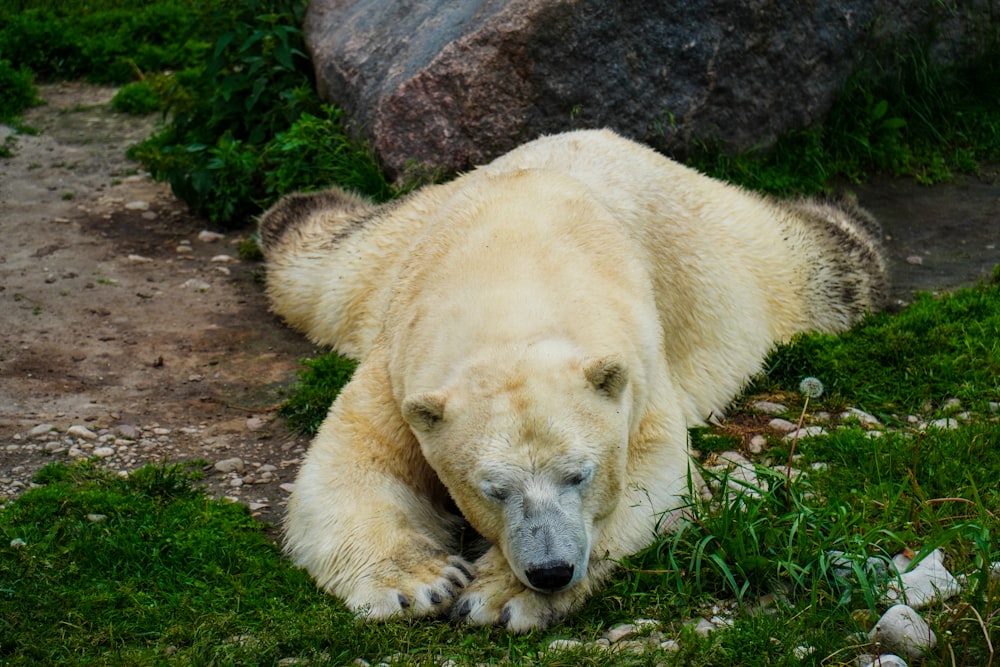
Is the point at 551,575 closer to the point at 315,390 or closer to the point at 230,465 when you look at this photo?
the point at 230,465

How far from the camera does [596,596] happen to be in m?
4.50

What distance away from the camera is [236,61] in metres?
9.09

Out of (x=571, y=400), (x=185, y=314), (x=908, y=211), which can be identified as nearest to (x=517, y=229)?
(x=571, y=400)

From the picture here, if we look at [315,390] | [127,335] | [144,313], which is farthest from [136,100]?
[315,390]

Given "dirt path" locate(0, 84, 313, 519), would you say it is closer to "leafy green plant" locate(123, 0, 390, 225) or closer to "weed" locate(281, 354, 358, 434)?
"weed" locate(281, 354, 358, 434)

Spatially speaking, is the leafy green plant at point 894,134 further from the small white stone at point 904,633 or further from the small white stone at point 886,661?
the small white stone at point 886,661

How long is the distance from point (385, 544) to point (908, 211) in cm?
525

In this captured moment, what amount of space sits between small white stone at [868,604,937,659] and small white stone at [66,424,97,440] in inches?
144

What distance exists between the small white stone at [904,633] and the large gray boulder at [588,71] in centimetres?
481

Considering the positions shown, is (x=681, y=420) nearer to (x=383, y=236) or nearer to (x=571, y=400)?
(x=571, y=400)

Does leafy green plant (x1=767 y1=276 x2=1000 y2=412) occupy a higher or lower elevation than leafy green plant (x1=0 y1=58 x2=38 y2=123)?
higher

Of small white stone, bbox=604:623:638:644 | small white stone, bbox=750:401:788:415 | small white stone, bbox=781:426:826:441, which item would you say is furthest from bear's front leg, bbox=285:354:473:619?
small white stone, bbox=750:401:788:415

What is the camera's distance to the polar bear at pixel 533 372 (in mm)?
4227

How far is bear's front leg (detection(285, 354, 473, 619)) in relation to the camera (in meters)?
4.52
